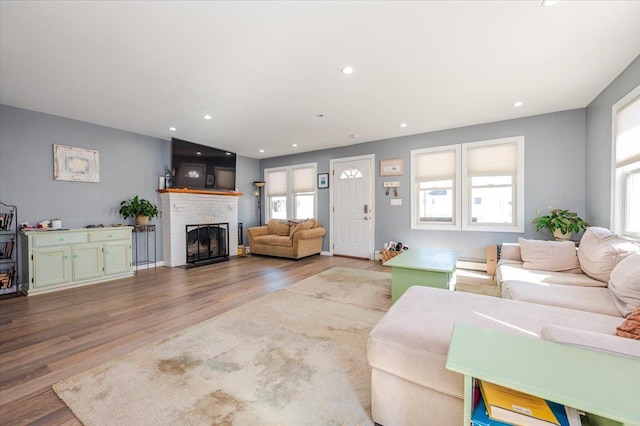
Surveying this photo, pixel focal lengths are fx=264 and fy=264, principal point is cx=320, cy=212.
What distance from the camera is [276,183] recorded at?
7109 mm

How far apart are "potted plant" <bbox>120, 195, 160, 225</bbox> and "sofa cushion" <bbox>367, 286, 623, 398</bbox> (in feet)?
15.6

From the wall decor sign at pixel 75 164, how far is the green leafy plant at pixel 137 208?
58cm

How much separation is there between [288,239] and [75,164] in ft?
12.4

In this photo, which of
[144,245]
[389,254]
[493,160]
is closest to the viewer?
[493,160]

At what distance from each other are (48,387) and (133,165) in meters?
4.14

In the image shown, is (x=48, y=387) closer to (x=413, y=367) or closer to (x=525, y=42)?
(x=413, y=367)

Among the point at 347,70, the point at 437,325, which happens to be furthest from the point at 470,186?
the point at 437,325

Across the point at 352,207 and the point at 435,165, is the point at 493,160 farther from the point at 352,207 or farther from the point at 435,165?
the point at 352,207

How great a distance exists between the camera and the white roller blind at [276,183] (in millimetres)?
6988

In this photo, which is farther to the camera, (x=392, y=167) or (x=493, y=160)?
(x=392, y=167)

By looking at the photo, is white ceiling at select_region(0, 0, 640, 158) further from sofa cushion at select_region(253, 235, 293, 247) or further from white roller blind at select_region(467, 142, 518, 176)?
sofa cushion at select_region(253, 235, 293, 247)

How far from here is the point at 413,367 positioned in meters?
1.20

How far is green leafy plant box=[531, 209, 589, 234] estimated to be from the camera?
3600 mm

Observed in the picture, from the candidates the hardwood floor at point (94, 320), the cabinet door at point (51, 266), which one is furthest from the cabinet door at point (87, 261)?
the hardwood floor at point (94, 320)
